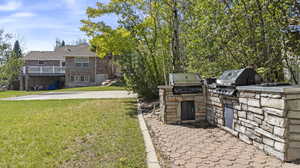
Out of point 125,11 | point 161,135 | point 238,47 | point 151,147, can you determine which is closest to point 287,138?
point 151,147

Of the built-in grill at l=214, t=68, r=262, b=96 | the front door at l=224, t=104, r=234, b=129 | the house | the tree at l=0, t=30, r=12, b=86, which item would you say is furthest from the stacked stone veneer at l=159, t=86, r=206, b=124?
the tree at l=0, t=30, r=12, b=86

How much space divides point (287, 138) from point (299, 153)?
261 mm

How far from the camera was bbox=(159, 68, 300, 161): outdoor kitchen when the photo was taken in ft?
8.46

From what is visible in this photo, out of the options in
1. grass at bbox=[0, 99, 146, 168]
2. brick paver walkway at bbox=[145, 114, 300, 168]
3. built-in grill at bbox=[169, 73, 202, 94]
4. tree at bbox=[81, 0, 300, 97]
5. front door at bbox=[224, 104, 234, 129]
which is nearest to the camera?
brick paver walkway at bbox=[145, 114, 300, 168]

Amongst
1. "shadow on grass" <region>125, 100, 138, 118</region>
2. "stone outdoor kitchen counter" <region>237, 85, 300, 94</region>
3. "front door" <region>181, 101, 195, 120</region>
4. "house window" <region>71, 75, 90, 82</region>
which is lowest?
"shadow on grass" <region>125, 100, 138, 118</region>

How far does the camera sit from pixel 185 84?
5016 mm

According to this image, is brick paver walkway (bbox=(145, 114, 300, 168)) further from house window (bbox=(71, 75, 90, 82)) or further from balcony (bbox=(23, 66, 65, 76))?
balcony (bbox=(23, 66, 65, 76))

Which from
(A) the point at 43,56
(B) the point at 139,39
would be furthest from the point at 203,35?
(A) the point at 43,56

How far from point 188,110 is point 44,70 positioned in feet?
87.1

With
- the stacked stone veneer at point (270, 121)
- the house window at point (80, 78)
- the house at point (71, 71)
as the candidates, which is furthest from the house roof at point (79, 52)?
the stacked stone veneer at point (270, 121)

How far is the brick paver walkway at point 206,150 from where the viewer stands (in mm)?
2682

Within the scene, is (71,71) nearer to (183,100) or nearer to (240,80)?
(183,100)

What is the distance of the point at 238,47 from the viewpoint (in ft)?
16.0

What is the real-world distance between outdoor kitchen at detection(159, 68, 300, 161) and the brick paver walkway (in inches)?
6.7
